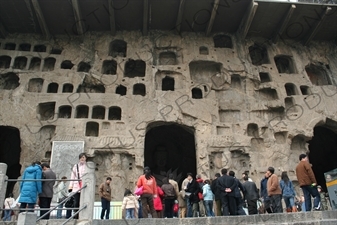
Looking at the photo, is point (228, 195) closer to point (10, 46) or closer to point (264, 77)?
point (264, 77)

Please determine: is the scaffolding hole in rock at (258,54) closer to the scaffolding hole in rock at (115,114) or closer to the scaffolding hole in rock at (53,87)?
the scaffolding hole in rock at (115,114)

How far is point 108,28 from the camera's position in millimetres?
16688

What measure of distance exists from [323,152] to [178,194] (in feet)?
47.5

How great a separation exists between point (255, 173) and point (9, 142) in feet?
42.1

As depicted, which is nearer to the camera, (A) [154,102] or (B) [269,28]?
(A) [154,102]

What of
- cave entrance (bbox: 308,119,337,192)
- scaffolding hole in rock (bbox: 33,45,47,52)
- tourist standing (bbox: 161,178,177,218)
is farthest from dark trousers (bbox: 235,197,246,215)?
cave entrance (bbox: 308,119,337,192)

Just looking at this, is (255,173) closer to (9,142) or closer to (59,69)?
(59,69)

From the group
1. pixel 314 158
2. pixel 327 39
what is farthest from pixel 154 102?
pixel 314 158

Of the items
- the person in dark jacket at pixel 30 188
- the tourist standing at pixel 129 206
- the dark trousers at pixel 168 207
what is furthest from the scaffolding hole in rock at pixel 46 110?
the person in dark jacket at pixel 30 188

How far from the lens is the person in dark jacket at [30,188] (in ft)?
22.1

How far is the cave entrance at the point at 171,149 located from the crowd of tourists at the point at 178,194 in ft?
31.7

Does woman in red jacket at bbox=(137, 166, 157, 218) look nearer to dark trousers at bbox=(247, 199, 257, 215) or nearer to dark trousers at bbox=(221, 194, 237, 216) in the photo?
dark trousers at bbox=(221, 194, 237, 216)

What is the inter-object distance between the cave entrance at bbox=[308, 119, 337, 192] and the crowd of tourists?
468 inches

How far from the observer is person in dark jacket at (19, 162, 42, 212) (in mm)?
6734
